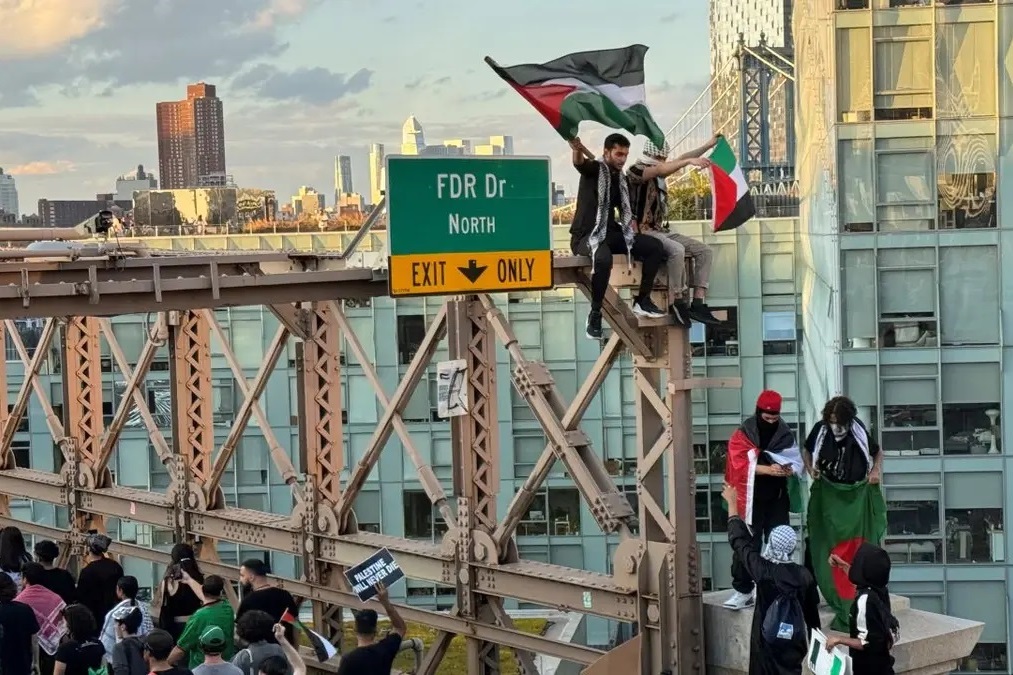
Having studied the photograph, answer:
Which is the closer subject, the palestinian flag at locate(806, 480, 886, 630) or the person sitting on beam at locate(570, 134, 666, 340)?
the palestinian flag at locate(806, 480, 886, 630)

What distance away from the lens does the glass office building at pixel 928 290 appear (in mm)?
26312

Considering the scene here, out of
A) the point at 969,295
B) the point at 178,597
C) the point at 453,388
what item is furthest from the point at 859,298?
the point at 178,597

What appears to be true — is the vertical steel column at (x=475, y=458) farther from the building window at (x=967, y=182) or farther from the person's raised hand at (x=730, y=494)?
the building window at (x=967, y=182)

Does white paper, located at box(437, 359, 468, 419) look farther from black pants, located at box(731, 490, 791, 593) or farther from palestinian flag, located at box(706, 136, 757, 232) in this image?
black pants, located at box(731, 490, 791, 593)

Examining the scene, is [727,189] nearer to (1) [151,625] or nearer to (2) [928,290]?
(1) [151,625]

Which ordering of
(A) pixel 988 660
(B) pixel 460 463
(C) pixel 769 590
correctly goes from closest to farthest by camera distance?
(C) pixel 769 590 → (B) pixel 460 463 → (A) pixel 988 660

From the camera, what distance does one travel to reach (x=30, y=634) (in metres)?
10.3

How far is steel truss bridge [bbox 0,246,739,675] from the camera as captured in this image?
994cm

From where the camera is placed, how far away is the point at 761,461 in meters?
9.48

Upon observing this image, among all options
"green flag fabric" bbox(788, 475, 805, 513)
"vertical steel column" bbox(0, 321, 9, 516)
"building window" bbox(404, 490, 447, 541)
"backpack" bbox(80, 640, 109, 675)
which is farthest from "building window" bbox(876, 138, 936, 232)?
"backpack" bbox(80, 640, 109, 675)

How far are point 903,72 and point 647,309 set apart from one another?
1796 centimetres

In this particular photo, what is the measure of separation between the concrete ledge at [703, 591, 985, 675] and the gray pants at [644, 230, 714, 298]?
2031mm

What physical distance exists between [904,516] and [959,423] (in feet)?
5.96

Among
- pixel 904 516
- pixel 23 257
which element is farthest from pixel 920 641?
pixel 904 516
